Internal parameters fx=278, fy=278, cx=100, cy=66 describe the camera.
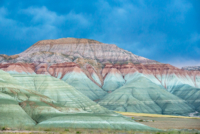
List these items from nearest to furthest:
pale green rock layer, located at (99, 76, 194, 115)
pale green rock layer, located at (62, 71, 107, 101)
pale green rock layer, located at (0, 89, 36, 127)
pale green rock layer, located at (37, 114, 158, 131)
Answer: pale green rock layer, located at (0, 89, 36, 127)
pale green rock layer, located at (37, 114, 158, 131)
pale green rock layer, located at (99, 76, 194, 115)
pale green rock layer, located at (62, 71, 107, 101)

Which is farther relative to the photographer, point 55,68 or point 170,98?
point 55,68

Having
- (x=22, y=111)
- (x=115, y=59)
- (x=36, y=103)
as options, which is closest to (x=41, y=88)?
(x=36, y=103)

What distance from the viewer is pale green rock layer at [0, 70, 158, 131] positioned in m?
→ 48.2

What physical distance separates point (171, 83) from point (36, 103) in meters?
117

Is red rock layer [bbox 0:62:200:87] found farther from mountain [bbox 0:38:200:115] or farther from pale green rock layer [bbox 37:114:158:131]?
pale green rock layer [bbox 37:114:158:131]

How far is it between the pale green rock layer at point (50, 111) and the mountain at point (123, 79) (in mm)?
47133

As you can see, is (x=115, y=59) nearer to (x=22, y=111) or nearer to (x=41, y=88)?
(x=41, y=88)

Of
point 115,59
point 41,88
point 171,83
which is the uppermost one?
point 115,59

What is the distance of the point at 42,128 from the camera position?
1816 inches

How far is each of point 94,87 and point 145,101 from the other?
36.4m

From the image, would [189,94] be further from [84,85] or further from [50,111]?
[50,111]

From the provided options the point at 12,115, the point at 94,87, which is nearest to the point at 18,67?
the point at 94,87

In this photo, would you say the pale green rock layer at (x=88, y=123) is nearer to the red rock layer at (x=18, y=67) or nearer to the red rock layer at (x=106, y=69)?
the red rock layer at (x=106, y=69)

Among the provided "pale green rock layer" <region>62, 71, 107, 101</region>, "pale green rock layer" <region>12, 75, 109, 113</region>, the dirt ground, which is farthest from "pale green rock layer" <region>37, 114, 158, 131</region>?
"pale green rock layer" <region>62, 71, 107, 101</region>
